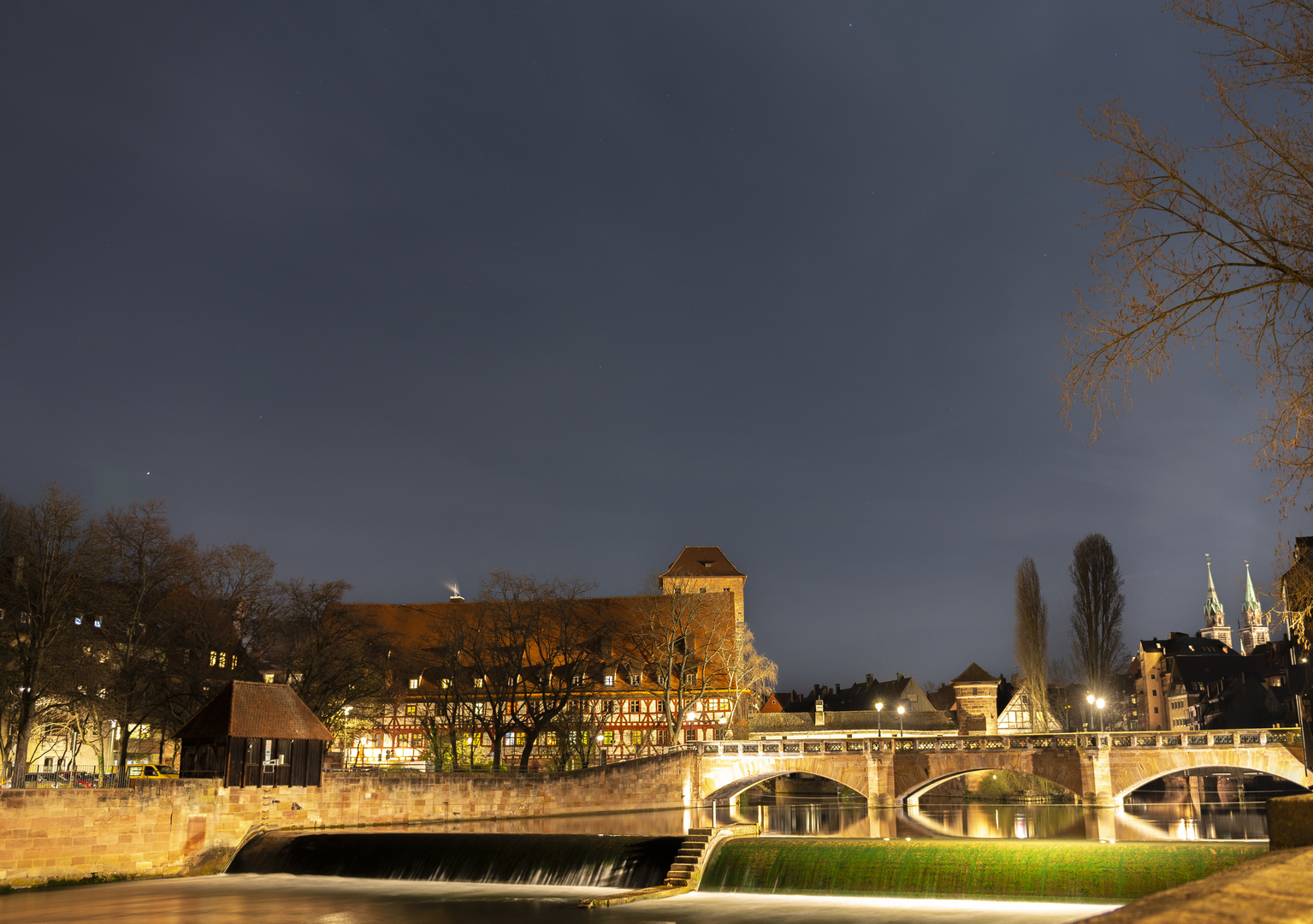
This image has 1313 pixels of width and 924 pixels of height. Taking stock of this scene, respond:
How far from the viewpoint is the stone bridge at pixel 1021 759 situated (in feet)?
152

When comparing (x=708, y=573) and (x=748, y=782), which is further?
(x=708, y=573)

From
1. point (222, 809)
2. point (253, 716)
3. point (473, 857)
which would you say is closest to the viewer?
point (473, 857)

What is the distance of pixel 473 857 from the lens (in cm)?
2978

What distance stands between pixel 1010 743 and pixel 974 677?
51023mm

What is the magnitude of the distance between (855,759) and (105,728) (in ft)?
112

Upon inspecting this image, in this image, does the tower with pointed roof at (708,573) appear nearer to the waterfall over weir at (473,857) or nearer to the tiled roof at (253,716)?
the tiled roof at (253,716)

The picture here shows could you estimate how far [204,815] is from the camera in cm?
3372

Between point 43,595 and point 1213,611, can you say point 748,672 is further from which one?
point 1213,611

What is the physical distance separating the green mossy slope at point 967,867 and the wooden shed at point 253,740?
18.9m

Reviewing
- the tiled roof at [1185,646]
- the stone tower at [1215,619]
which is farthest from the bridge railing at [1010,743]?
the stone tower at [1215,619]

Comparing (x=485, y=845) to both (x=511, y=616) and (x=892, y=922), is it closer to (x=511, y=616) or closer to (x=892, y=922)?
(x=892, y=922)

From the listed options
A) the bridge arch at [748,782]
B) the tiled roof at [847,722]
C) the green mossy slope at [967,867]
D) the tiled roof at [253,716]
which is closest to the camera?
the green mossy slope at [967,867]

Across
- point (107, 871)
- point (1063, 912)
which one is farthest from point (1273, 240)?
point (107, 871)

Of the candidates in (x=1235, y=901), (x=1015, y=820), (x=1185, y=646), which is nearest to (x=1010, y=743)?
(x=1015, y=820)
